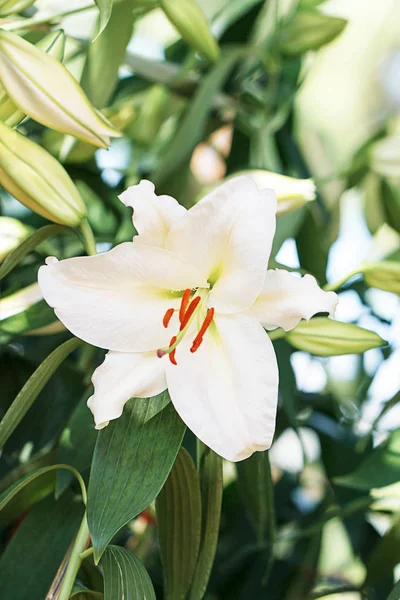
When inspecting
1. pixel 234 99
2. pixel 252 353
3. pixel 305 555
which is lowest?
pixel 305 555

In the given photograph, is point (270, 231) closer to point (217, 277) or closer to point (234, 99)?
point (217, 277)

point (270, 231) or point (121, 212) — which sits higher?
point (270, 231)

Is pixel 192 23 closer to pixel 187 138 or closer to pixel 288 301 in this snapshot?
pixel 187 138

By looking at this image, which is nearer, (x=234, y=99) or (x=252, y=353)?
(x=252, y=353)

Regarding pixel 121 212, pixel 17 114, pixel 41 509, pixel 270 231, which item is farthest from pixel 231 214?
pixel 121 212

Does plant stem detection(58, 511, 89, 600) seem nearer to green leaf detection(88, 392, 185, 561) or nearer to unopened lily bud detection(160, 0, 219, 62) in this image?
green leaf detection(88, 392, 185, 561)

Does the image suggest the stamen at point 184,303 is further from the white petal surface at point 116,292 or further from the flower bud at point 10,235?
the flower bud at point 10,235

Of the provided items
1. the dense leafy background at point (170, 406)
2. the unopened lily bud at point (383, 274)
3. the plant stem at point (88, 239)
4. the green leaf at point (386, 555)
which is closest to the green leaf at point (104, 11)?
the dense leafy background at point (170, 406)
